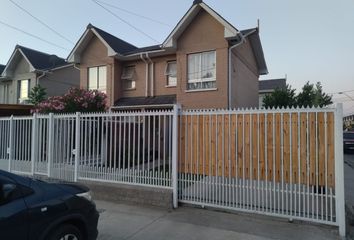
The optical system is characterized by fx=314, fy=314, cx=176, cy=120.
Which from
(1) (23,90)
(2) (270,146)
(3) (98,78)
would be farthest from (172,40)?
(1) (23,90)

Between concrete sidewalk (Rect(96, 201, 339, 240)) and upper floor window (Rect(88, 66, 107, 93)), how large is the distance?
12740 millimetres

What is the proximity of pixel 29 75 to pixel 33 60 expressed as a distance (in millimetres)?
1235

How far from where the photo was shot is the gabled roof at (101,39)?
18072 mm

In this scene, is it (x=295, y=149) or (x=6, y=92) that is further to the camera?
(x=6, y=92)

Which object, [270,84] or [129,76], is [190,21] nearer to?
[129,76]

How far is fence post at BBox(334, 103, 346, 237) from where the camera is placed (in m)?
5.58

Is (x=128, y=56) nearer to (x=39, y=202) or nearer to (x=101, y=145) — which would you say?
(x=101, y=145)

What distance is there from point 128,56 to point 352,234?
14.7m

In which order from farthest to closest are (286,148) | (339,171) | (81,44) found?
(81,44)
(286,148)
(339,171)

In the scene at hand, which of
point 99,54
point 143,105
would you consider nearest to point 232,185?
point 143,105

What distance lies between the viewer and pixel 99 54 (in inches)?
738

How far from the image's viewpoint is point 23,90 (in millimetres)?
24812

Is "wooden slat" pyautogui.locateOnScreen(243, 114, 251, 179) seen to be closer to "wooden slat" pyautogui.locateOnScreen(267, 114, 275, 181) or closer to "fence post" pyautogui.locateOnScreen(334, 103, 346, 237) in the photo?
"wooden slat" pyautogui.locateOnScreen(267, 114, 275, 181)

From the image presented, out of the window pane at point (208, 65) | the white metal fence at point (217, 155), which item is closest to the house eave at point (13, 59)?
the window pane at point (208, 65)
